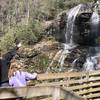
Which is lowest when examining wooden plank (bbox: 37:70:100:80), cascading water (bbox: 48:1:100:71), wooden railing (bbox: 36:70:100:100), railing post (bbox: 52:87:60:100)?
wooden railing (bbox: 36:70:100:100)

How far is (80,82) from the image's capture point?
32.6ft

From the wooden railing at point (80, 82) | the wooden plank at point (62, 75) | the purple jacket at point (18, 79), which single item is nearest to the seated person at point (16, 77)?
the purple jacket at point (18, 79)

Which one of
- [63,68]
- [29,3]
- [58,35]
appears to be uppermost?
[29,3]

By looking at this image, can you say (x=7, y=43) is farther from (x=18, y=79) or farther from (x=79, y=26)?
(x=18, y=79)

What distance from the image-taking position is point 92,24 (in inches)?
1062

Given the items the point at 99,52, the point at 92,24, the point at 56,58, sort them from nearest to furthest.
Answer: the point at 56,58 < the point at 99,52 < the point at 92,24

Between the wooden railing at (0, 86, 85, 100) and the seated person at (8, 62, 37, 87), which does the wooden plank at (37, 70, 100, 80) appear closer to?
the seated person at (8, 62, 37, 87)

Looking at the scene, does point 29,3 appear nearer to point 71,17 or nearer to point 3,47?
point 3,47

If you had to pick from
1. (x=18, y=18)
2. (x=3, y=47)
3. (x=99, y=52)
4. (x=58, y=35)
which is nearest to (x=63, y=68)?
(x=99, y=52)

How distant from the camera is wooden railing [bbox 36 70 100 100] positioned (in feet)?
31.6

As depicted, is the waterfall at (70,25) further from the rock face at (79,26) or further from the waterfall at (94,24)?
the waterfall at (94,24)

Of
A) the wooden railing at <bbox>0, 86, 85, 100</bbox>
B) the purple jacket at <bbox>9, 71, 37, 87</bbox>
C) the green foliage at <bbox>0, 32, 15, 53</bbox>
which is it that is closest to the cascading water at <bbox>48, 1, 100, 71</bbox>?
the green foliage at <bbox>0, 32, 15, 53</bbox>

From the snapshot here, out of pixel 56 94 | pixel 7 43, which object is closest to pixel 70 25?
pixel 7 43

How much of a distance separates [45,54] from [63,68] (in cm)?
277
